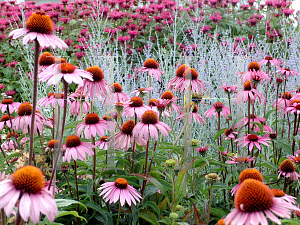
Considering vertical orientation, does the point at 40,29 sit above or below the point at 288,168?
above

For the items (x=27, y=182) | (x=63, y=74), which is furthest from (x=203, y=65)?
(x=27, y=182)

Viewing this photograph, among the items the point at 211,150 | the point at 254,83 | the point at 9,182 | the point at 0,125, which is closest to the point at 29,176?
the point at 9,182

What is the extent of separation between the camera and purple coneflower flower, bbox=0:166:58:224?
0.71 metres

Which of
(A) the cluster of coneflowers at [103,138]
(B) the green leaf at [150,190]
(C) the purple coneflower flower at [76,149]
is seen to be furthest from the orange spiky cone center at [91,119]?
(B) the green leaf at [150,190]

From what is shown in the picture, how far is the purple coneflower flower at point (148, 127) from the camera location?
4.37 ft

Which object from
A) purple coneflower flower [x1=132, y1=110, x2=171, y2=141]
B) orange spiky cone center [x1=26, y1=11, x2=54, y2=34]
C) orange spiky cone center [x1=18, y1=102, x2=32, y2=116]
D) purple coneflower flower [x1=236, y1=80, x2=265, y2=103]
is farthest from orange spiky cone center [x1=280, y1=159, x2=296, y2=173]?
orange spiky cone center [x1=18, y1=102, x2=32, y2=116]

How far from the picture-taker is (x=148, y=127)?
1.35 metres

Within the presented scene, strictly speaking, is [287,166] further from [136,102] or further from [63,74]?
[63,74]

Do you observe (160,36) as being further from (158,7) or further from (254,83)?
(254,83)

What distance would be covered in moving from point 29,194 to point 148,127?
672 mm

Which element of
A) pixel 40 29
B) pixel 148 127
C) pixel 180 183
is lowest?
pixel 180 183

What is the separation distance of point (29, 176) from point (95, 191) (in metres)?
0.67

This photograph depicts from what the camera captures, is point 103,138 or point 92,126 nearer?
point 92,126

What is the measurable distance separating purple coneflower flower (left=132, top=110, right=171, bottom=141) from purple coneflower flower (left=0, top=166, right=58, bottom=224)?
0.60m
